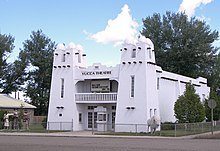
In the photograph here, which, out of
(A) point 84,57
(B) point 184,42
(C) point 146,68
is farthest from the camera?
(B) point 184,42

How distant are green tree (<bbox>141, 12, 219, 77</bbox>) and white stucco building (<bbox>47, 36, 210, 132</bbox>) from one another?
23.6m

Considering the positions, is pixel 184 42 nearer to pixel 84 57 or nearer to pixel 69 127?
pixel 84 57

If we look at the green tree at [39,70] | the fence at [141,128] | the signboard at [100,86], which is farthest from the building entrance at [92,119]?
the green tree at [39,70]

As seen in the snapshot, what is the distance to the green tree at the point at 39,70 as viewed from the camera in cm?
7544

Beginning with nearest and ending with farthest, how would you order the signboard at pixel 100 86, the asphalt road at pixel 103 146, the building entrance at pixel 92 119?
the asphalt road at pixel 103 146 < the signboard at pixel 100 86 < the building entrance at pixel 92 119

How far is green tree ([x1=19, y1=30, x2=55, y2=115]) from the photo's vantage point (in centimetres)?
7544

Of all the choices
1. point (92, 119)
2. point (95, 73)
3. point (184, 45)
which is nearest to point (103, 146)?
point (95, 73)

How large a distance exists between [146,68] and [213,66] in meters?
36.6

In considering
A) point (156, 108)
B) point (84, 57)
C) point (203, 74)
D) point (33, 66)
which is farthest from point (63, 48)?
point (203, 74)

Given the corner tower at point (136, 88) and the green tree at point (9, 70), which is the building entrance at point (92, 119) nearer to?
the corner tower at point (136, 88)

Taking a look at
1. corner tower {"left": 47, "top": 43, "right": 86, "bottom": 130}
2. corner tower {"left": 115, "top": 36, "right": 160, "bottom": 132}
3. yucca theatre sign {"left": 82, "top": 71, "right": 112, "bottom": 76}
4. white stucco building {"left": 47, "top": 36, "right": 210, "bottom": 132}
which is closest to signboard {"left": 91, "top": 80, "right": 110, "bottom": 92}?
white stucco building {"left": 47, "top": 36, "right": 210, "bottom": 132}

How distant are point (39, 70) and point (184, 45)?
26.9 meters

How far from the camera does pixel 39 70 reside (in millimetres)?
76750

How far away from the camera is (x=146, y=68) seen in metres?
Answer: 42.8
